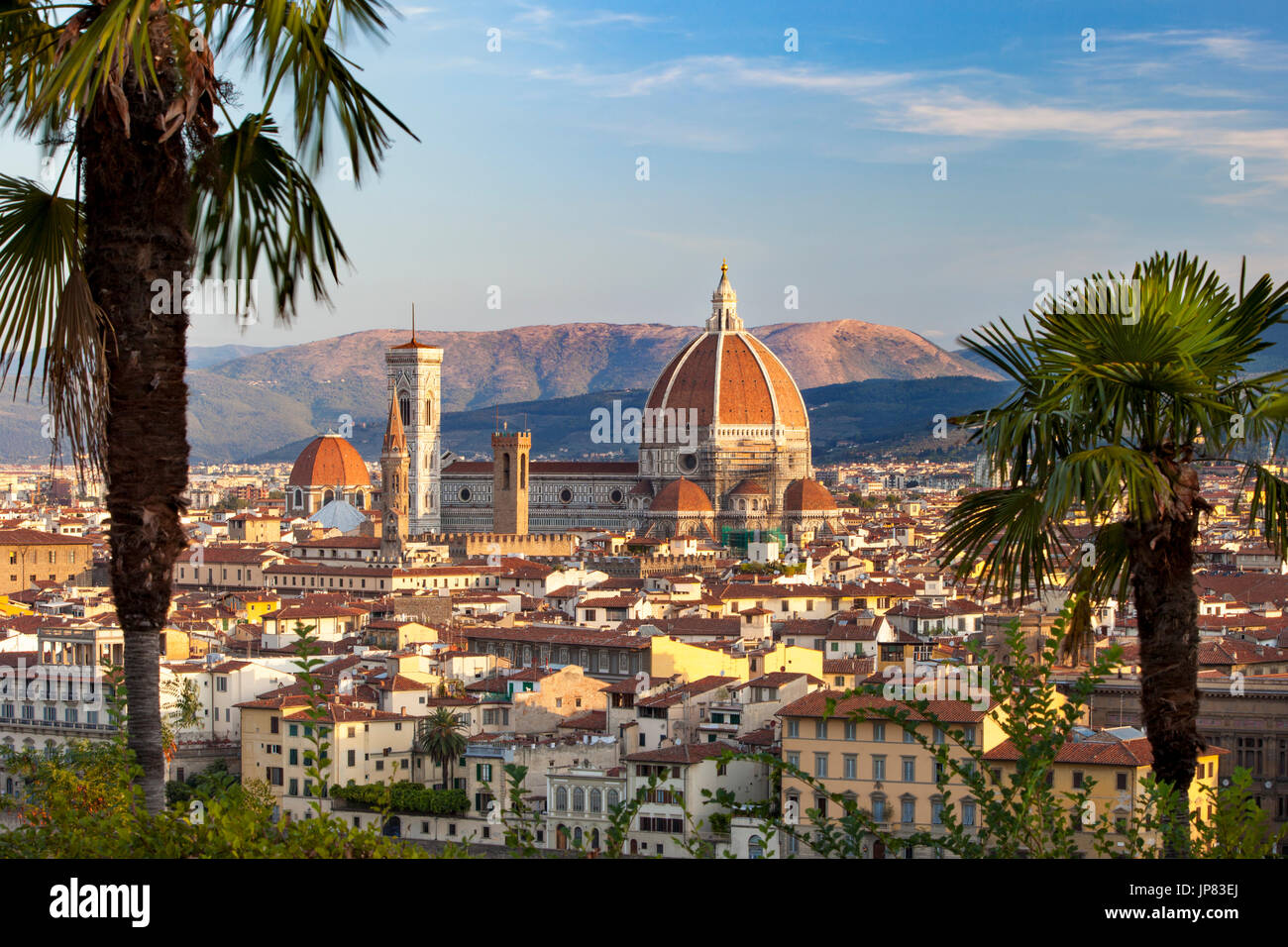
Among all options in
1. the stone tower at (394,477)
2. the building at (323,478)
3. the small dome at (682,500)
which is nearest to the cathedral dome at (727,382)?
the small dome at (682,500)

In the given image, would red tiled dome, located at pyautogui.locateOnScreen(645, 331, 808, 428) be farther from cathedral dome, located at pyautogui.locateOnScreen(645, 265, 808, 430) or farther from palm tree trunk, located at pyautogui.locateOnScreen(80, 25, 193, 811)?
palm tree trunk, located at pyautogui.locateOnScreen(80, 25, 193, 811)

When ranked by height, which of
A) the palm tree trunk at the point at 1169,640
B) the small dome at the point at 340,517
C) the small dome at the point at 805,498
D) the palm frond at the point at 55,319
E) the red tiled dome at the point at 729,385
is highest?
the red tiled dome at the point at 729,385

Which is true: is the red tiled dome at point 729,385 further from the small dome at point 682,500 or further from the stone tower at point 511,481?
the stone tower at point 511,481

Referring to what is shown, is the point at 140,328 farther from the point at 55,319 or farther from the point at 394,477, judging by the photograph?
the point at 394,477

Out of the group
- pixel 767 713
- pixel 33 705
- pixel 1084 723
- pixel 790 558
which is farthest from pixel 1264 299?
pixel 790 558

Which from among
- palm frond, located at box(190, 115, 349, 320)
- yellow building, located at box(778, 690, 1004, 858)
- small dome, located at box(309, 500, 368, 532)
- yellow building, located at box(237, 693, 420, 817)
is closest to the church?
small dome, located at box(309, 500, 368, 532)

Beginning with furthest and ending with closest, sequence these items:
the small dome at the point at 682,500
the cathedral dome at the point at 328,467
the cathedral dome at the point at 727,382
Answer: the cathedral dome at the point at 328,467 < the cathedral dome at the point at 727,382 < the small dome at the point at 682,500

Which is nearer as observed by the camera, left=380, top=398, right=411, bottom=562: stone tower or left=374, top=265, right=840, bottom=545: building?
left=380, top=398, right=411, bottom=562: stone tower

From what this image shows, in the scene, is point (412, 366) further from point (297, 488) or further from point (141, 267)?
point (141, 267)
